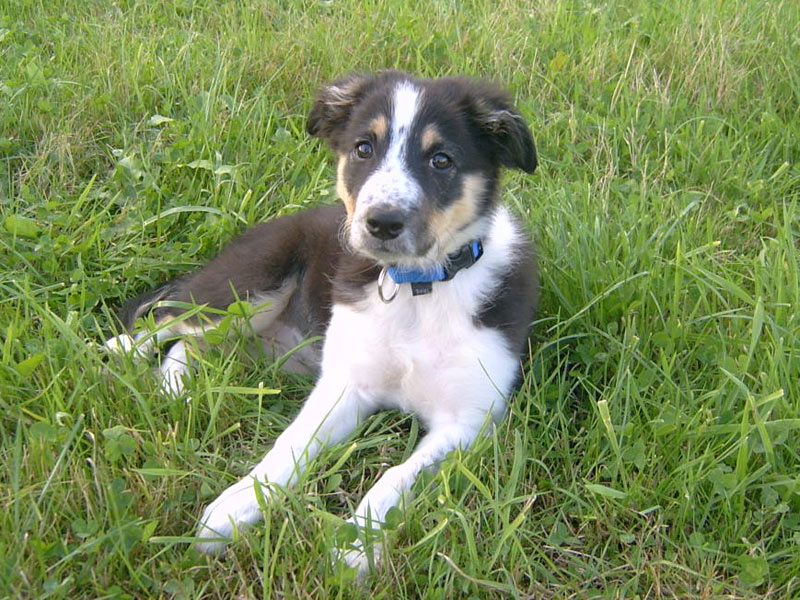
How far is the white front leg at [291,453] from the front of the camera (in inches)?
93.8

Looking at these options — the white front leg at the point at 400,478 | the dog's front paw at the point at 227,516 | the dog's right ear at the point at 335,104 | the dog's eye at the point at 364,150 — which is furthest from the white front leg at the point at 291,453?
the dog's right ear at the point at 335,104

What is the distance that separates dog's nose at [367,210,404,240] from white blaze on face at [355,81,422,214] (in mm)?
29

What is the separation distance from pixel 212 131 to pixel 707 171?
2440 mm

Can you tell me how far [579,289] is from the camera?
3270 mm

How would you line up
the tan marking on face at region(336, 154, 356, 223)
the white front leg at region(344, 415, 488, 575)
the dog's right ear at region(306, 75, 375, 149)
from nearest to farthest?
the white front leg at region(344, 415, 488, 575), the tan marking on face at region(336, 154, 356, 223), the dog's right ear at region(306, 75, 375, 149)

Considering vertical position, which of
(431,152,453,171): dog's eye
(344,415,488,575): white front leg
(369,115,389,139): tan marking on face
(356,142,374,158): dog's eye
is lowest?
(344,415,488,575): white front leg

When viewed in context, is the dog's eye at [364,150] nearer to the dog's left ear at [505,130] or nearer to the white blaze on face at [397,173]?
the white blaze on face at [397,173]

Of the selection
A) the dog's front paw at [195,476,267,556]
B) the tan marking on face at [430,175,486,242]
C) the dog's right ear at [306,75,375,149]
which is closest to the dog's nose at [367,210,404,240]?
the tan marking on face at [430,175,486,242]

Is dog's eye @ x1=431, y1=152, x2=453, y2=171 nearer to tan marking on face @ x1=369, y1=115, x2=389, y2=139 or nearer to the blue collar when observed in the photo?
tan marking on face @ x1=369, y1=115, x2=389, y2=139

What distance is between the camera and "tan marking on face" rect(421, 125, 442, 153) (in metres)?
2.78

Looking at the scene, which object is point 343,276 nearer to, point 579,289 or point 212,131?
point 579,289

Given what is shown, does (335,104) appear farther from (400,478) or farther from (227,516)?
(227,516)

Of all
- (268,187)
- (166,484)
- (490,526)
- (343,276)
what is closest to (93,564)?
(166,484)

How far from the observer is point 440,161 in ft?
9.21
